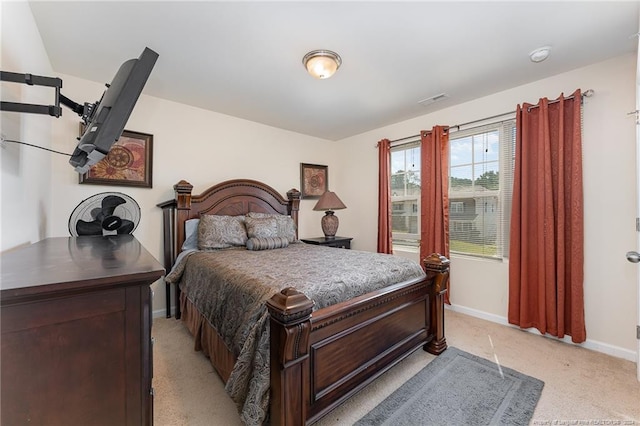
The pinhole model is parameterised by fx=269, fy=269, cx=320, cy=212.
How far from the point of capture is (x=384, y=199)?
3.77m

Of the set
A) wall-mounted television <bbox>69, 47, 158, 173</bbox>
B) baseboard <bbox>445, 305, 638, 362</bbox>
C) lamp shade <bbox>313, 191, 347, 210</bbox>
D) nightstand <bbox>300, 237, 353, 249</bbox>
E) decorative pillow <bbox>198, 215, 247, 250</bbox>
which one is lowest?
baseboard <bbox>445, 305, 638, 362</bbox>

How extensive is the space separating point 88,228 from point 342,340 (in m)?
2.03

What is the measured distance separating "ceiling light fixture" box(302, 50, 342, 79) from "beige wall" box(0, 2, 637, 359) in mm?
1664

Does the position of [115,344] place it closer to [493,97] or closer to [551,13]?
[551,13]

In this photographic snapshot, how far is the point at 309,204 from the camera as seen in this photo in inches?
173

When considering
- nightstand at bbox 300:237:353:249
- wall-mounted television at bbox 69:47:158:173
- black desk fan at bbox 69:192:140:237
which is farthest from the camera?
nightstand at bbox 300:237:353:249

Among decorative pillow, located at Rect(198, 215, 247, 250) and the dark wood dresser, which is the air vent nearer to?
decorative pillow, located at Rect(198, 215, 247, 250)

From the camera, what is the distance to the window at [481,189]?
9.25ft

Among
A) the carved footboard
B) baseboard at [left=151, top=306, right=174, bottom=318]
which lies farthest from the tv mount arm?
baseboard at [left=151, top=306, right=174, bottom=318]

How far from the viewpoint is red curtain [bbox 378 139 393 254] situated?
375cm

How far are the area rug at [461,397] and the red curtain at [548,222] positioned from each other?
0.86 m

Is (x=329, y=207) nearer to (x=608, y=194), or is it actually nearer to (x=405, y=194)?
(x=405, y=194)

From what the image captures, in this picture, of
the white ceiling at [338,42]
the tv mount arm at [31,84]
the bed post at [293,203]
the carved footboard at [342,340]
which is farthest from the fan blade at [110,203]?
the bed post at [293,203]

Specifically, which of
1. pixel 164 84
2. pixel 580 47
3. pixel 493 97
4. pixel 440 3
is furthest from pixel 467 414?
pixel 164 84
